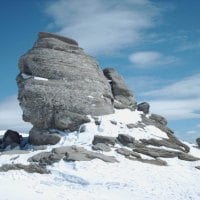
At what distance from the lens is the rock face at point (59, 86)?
3688 cm

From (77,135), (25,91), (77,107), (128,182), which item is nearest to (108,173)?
(128,182)

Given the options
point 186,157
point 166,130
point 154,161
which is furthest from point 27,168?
point 166,130

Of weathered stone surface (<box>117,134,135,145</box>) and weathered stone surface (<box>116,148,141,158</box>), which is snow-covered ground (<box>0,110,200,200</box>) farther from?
weathered stone surface (<box>117,134,135,145</box>)

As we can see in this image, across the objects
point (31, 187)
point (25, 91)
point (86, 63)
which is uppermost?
point (86, 63)

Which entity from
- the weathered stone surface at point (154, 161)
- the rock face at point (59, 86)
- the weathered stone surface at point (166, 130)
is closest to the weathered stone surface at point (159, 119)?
the weathered stone surface at point (166, 130)

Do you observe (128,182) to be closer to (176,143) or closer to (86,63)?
(176,143)

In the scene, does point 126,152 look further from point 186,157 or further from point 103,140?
point 186,157

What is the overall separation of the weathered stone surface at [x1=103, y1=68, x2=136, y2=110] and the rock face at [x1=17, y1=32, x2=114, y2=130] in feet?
8.29

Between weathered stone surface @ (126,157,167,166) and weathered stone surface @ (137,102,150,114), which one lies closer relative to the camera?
weathered stone surface @ (126,157,167,166)

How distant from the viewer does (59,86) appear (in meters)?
37.6

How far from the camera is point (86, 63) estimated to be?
40969 millimetres

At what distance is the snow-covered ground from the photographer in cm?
2341

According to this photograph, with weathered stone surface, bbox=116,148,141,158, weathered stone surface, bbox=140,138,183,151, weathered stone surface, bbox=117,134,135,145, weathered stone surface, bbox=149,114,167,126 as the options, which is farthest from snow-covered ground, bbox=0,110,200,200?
weathered stone surface, bbox=149,114,167,126

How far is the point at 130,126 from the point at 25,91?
10.1 metres
